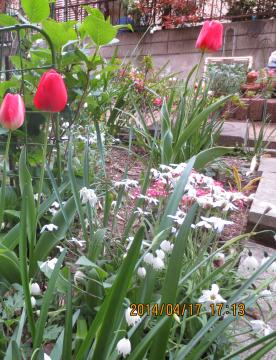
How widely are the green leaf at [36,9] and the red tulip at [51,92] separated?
0.35 metres

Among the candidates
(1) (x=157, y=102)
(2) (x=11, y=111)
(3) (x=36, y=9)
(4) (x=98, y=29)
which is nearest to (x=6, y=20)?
(3) (x=36, y=9)

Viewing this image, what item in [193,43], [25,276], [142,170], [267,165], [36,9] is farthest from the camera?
[193,43]

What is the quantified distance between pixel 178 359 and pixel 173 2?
23.6 ft

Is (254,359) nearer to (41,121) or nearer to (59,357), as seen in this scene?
(59,357)

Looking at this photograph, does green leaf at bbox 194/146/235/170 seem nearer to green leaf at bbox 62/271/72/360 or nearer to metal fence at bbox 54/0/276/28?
green leaf at bbox 62/271/72/360

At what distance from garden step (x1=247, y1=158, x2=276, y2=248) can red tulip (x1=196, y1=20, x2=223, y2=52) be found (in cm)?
68

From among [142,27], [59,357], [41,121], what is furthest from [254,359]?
[142,27]

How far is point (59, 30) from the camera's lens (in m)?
1.09

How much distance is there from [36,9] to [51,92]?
40 cm

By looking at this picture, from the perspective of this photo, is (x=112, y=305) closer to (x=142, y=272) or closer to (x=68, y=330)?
(x=68, y=330)

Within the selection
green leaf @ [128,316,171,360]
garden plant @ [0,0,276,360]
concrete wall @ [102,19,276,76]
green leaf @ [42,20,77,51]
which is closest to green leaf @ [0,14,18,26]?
garden plant @ [0,0,276,360]

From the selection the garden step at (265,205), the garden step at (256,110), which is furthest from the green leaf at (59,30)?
the garden step at (256,110)

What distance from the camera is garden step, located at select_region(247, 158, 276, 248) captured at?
4.90 ft
